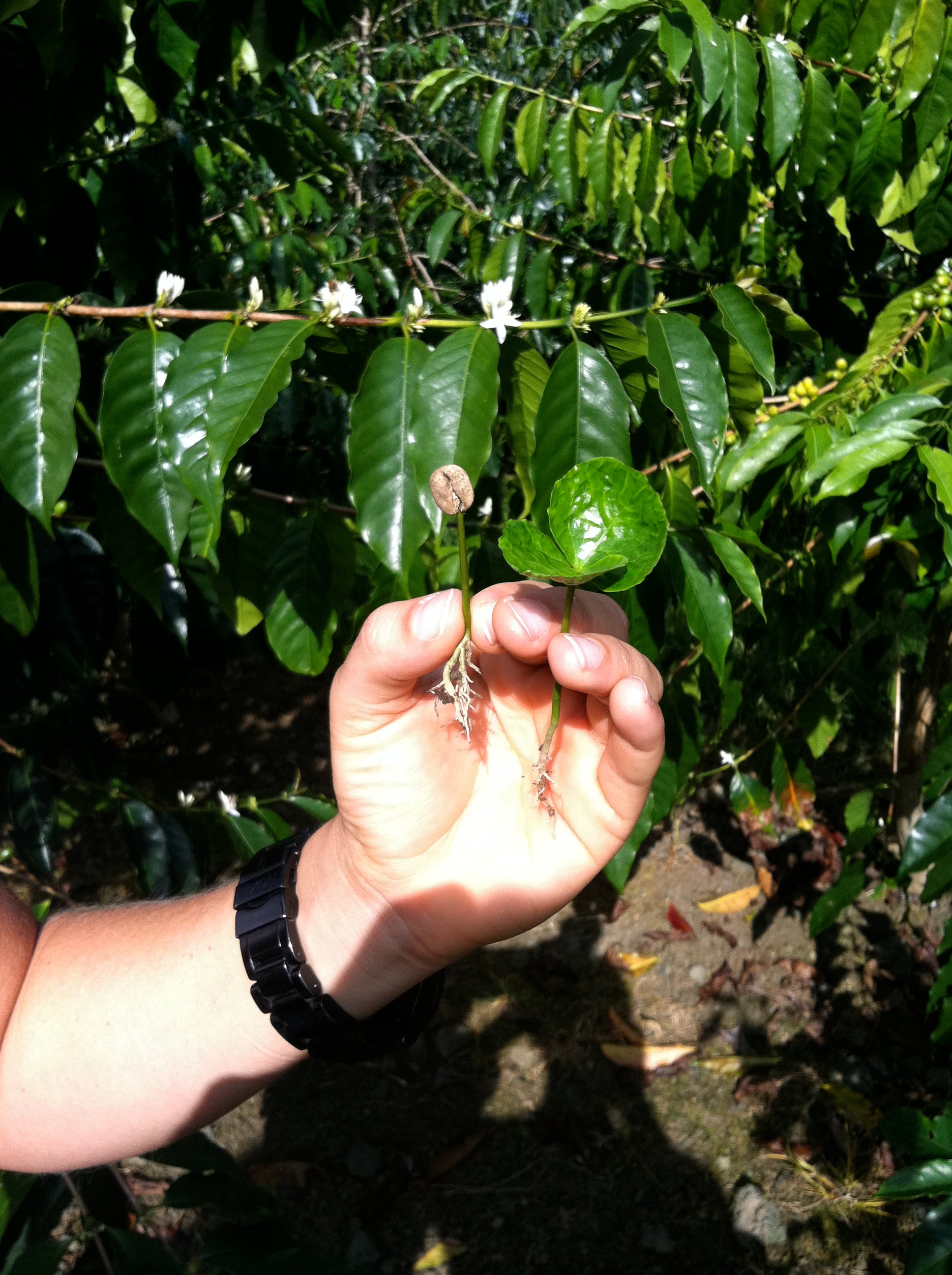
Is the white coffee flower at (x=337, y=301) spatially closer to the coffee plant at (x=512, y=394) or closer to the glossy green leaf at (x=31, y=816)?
the coffee plant at (x=512, y=394)

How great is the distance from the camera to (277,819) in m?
1.86

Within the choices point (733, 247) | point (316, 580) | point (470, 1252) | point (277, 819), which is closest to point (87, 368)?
point (316, 580)

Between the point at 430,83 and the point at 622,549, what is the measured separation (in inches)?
103

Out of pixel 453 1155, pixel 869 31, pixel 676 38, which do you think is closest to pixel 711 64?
pixel 676 38

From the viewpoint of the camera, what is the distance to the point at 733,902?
3.05 meters

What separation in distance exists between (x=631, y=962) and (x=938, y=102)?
238 centimetres

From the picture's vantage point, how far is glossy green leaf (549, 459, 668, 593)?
0.90m

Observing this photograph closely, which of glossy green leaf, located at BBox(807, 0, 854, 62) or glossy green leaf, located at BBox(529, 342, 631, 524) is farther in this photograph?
glossy green leaf, located at BBox(807, 0, 854, 62)

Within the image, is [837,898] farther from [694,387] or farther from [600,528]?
[600,528]

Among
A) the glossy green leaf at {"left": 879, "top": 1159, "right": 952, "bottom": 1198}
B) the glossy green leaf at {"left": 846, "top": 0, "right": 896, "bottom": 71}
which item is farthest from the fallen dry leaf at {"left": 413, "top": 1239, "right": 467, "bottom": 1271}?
the glossy green leaf at {"left": 846, "top": 0, "right": 896, "bottom": 71}

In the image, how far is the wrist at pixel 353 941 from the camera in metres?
1.18

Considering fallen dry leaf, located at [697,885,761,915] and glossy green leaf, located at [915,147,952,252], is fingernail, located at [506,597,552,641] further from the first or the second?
fallen dry leaf, located at [697,885,761,915]

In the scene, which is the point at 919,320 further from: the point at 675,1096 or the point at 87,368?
the point at 675,1096

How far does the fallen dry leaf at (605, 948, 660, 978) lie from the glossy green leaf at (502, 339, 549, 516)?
2.01m
